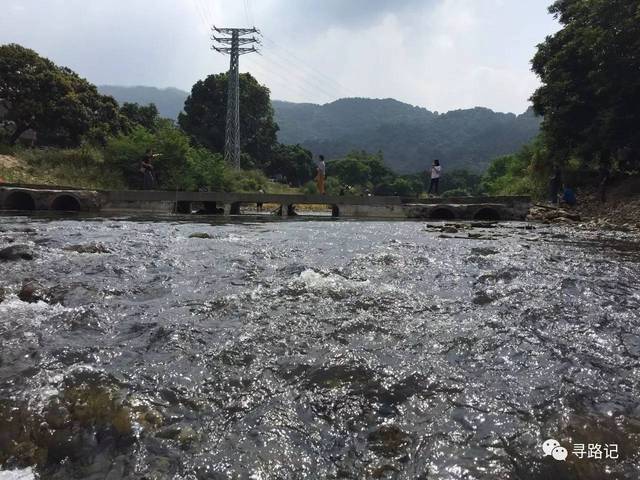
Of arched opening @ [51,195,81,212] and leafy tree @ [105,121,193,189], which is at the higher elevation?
leafy tree @ [105,121,193,189]

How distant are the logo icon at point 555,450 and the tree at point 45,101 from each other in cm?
4273

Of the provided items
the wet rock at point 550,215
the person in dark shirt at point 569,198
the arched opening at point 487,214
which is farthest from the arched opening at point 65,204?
the person in dark shirt at point 569,198

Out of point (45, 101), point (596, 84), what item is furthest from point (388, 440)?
point (45, 101)

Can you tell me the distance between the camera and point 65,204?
857 inches

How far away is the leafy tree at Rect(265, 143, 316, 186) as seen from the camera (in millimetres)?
86375

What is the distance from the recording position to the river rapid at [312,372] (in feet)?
9.10

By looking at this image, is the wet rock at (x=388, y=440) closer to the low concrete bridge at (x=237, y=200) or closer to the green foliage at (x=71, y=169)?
the low concrete bridge at (x=237, y=200)

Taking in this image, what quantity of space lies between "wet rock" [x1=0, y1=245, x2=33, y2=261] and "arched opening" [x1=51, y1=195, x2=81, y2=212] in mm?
15277

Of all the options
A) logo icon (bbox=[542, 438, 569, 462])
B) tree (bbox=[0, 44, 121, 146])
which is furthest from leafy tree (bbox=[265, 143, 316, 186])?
logo icon (bbox=[542, 438, 569, 462])

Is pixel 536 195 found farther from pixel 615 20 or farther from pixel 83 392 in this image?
pixel 83 392

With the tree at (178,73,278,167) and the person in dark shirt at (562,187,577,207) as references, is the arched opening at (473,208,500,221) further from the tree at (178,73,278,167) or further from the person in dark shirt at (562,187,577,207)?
the tree at (178,73,278,167)

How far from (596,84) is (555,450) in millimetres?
23555

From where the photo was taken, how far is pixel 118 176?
1247 inches

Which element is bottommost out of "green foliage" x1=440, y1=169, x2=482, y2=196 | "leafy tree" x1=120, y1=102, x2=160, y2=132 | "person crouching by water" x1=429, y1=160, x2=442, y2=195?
"person crouching by water" x1=429, y1=160, x2=442, y2=195
